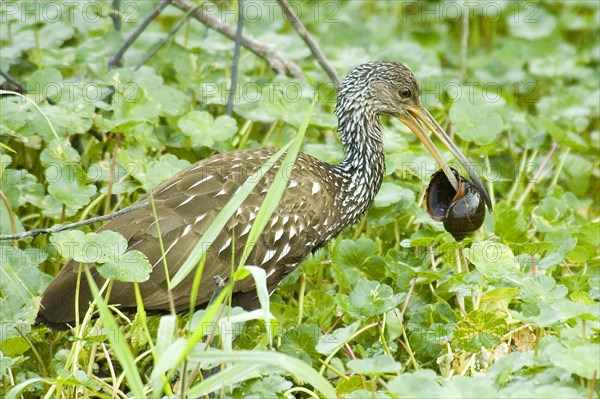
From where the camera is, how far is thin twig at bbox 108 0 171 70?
6.48m

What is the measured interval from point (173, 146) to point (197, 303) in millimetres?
1582

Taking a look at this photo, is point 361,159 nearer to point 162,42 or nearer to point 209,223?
point 209,223

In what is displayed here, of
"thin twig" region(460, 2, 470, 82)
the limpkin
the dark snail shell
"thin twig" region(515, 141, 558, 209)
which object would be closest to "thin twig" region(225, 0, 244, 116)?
the limpkin

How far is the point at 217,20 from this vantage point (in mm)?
7012

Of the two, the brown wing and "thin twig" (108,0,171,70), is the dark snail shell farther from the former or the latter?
"thin twig" (108,0,171,70)

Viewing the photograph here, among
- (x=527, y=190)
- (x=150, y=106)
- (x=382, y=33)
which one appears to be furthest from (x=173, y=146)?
(x=382, y=33)

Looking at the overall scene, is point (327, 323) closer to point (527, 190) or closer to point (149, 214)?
point (149, 214)

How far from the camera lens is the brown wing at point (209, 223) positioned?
192 inches

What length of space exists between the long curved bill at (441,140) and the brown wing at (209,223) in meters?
0.55

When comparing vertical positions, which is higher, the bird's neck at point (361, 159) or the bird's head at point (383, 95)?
the bird's head at point (383, 95)

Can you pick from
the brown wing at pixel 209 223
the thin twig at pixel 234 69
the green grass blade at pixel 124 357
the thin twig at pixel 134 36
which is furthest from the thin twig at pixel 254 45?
the green grass blade at pixel 124 357

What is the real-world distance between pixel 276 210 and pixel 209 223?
36 centimetres

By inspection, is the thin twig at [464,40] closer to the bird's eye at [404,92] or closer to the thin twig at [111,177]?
the bird's eye at [404,92]

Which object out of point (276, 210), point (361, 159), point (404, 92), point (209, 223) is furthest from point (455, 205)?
point (209, 223)
